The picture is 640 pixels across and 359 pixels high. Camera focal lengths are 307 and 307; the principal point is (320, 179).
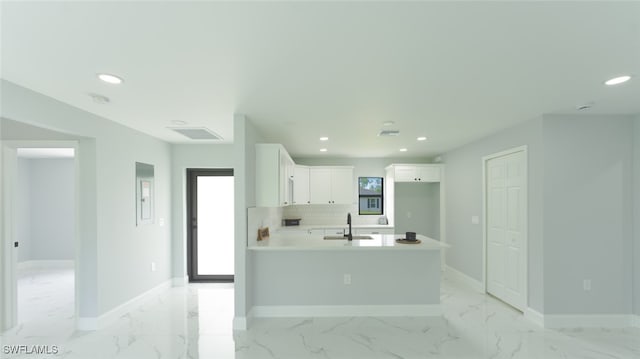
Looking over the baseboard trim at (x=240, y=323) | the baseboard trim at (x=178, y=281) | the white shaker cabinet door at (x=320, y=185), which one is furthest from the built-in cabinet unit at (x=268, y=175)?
the baseboard trim at (x=178, y=281)

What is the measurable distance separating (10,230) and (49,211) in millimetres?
4415

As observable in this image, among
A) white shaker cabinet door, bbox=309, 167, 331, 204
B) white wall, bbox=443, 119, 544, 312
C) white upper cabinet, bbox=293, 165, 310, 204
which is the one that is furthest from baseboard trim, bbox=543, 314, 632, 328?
white upper cabinet, bbox=293, 165, 310, 204

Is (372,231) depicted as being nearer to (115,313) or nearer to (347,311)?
(347,311)

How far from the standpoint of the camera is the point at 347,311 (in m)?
4.01

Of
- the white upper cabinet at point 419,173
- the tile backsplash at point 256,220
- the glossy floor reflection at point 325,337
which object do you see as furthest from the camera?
the white upper cabinet at point 419,173

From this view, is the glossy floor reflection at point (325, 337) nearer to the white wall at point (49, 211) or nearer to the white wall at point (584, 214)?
the white wall at point (584, 214)

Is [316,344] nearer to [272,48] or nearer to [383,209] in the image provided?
[272,48]

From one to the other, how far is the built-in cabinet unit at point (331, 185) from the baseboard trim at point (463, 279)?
235 cm

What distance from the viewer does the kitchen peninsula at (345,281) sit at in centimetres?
401

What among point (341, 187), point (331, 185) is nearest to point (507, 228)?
point (341, 187)

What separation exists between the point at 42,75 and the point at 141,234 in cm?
276

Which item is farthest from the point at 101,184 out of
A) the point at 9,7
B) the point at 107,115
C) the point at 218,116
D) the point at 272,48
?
the point at 272,48

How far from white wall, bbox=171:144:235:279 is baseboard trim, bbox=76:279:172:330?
540mm

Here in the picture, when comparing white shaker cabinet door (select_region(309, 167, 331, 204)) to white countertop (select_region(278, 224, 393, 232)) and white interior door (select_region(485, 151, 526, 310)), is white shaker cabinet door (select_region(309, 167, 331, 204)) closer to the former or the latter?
white countertop (select_region(278, 224, 393, 232))
